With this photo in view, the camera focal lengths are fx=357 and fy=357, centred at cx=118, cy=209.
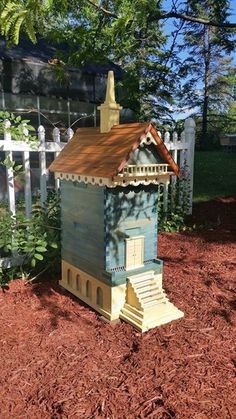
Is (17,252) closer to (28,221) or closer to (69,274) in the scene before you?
(28,221)

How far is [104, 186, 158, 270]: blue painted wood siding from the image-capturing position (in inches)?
111

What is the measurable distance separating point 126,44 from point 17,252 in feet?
13.0

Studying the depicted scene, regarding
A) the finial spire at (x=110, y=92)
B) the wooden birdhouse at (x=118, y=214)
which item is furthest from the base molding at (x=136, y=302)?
the finial spire at (x=110, y=92)

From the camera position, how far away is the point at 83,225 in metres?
3.08

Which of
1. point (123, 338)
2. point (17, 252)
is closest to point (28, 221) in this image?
point (17, 252)

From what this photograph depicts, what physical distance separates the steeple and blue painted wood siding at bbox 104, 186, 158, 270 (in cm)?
60

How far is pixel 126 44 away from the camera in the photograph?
5875 mm

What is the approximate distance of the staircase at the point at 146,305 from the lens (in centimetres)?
284

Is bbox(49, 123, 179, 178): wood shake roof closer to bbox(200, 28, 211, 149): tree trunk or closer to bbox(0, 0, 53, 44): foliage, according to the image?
bbox(0, 0, 53, 44): foliage

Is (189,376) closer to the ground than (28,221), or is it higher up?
closer to the ground

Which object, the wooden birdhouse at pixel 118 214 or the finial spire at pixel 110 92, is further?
the finial spire at pixel 110 92

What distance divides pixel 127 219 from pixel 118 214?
4.2 inches

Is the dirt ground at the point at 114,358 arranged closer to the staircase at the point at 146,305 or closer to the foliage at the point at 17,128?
the staircase at the point at 146,305

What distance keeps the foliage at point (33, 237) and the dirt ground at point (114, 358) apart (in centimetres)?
26
